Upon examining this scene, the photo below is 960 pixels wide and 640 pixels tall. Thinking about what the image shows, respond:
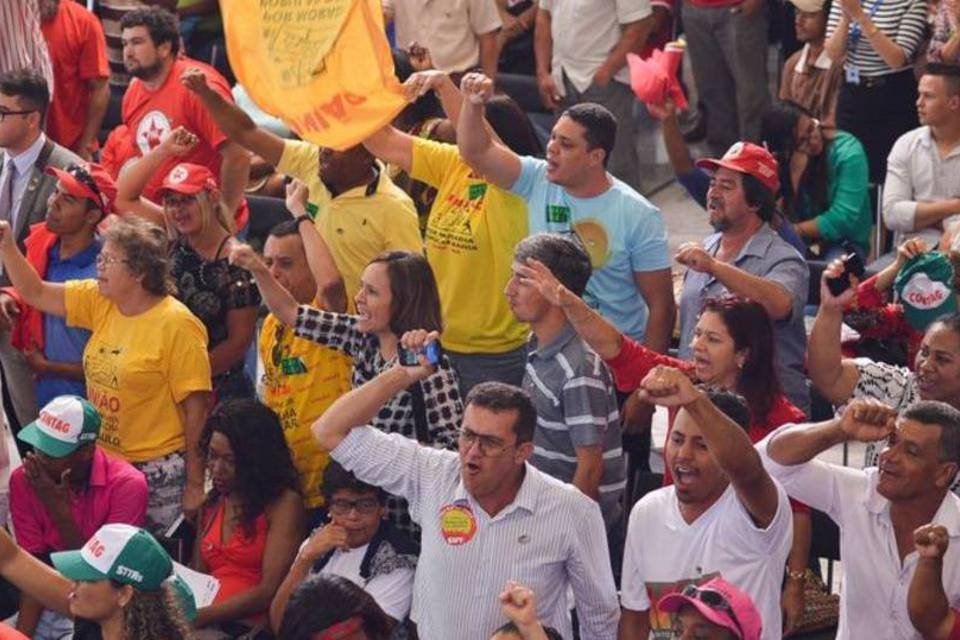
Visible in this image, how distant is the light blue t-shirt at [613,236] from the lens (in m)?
8.37

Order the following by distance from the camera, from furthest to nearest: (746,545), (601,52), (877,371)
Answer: (601,52), (877,371), (746,545)

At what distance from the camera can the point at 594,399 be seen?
740 cm

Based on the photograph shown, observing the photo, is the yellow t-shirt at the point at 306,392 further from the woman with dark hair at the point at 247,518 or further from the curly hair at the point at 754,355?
the curly hair at the point at 754,355

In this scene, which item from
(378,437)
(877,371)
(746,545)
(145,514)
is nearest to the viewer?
(746,545)

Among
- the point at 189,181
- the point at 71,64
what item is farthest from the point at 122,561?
the point at 71,64

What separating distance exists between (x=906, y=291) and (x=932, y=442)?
58.1 inches

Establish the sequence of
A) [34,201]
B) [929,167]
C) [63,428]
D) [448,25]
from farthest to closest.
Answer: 1. [448,25]
2. [929,167]
3. [34,201]
4. [63,428]

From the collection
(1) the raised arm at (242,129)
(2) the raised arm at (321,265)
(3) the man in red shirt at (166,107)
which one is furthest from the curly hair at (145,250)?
(3) the man in red shirt at (166,107)

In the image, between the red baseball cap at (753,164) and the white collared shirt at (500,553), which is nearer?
the white collared shirt at (500,553)

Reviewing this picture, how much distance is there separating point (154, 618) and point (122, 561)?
0.62 ft

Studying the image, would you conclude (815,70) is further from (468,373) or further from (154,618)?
(154,618)

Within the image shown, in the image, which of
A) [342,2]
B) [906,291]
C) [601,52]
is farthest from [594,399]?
[601,52]

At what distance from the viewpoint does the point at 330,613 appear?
646 cm

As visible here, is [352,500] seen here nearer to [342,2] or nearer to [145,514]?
[145,514]
